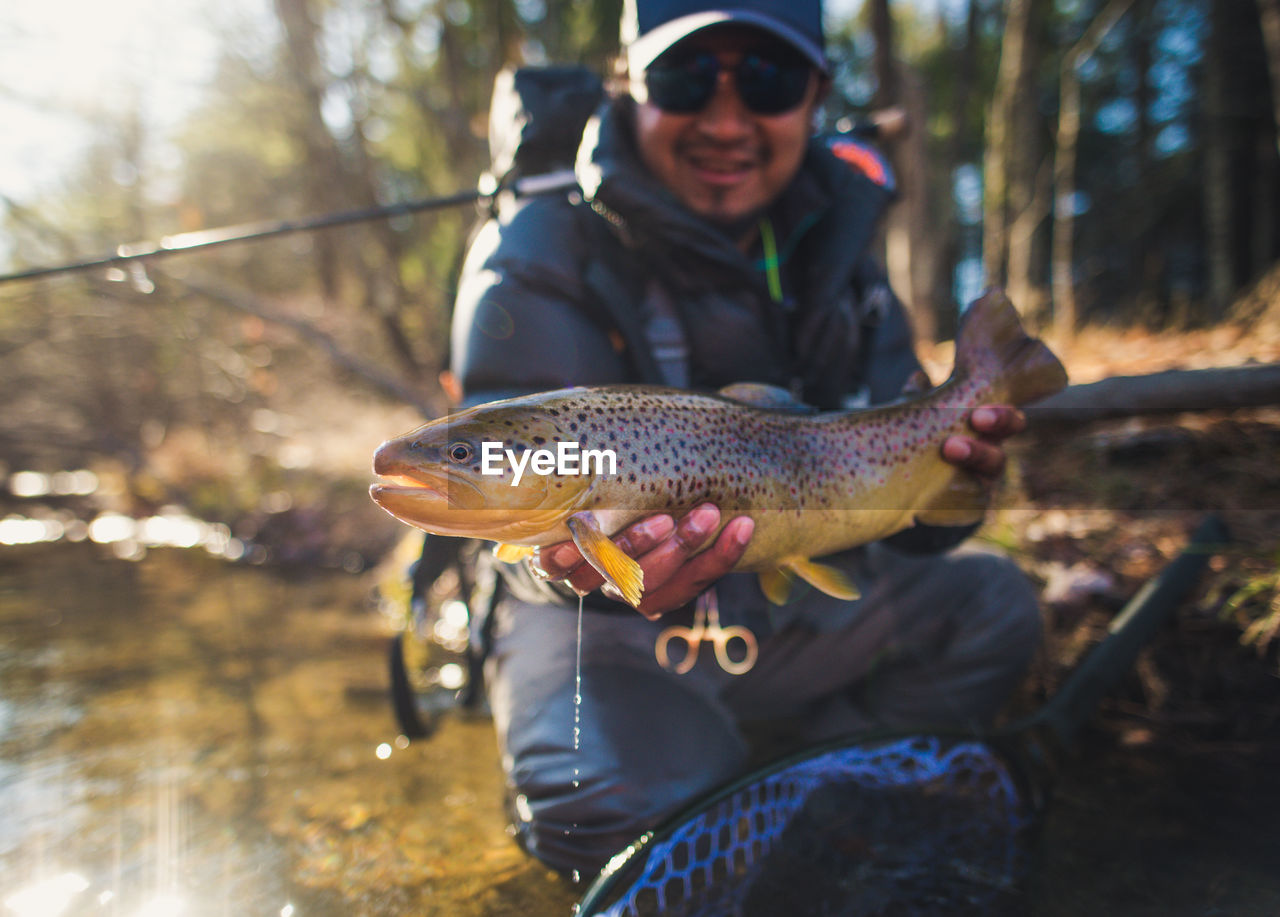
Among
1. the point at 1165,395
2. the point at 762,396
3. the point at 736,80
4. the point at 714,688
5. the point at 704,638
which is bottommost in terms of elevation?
the point at 714,688

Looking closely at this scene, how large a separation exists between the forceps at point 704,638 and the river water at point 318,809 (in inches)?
29.5

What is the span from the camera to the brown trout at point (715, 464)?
1368 mm

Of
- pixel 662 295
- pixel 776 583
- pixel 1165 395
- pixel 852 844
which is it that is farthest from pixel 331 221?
pixel 1165 395

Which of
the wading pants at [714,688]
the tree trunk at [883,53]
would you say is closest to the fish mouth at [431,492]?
the wading pants at [714,688]

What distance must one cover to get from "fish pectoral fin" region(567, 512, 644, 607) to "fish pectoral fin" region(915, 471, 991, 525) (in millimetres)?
1003

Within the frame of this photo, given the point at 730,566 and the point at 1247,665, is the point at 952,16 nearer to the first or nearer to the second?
the point at 1247,665

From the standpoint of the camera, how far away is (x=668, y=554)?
1608 mm

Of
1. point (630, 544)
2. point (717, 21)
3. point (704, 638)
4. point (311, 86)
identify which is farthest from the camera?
point (311, 86)

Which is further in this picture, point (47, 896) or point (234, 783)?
point (234, 783)

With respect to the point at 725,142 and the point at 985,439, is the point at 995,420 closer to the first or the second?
the point at 985,439

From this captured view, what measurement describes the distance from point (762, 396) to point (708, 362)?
71 centimetres

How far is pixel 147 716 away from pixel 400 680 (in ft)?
5.12

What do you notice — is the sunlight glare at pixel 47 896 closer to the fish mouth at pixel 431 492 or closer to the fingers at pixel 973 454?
the fish mouth at pixel 431 492

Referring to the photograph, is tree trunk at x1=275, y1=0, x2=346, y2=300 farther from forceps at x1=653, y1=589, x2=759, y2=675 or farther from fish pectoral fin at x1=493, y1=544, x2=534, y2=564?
fish pectoral fin at x1=493, y1=544, x2=534, y2=564
